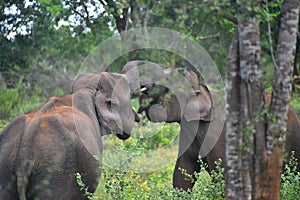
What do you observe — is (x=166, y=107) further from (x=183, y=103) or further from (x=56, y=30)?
(x=56, y=30)

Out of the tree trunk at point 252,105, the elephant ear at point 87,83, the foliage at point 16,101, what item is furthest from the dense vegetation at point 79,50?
the elephant ear at point 87,83

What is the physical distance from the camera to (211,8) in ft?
15.7

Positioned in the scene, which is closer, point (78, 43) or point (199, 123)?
point (199, 123)

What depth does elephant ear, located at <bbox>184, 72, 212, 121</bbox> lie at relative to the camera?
8258 millimetres

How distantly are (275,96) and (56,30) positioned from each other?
45.7 feet

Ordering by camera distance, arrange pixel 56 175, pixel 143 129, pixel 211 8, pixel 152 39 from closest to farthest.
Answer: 1. pixel 211 8
2. pixel 56 175
3. pixel 143 129
4. pixel 152 39

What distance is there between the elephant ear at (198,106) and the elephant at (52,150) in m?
1.30

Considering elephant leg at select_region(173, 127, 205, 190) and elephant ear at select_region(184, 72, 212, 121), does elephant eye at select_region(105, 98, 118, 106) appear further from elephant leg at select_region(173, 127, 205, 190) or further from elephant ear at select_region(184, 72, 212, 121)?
elephant leg at select_region(173, 127, 205, 190)

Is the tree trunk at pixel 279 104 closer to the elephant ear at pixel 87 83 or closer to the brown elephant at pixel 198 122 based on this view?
the brown elephant at pixel 198 122

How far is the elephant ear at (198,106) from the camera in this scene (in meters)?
8.26

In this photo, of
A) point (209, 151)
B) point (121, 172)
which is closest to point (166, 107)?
point (209, 151)

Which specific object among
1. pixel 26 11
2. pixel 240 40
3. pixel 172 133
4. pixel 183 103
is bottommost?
pixel 172 133

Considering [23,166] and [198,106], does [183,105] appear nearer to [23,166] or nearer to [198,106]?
[198,106]

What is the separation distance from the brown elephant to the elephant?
106 cm
